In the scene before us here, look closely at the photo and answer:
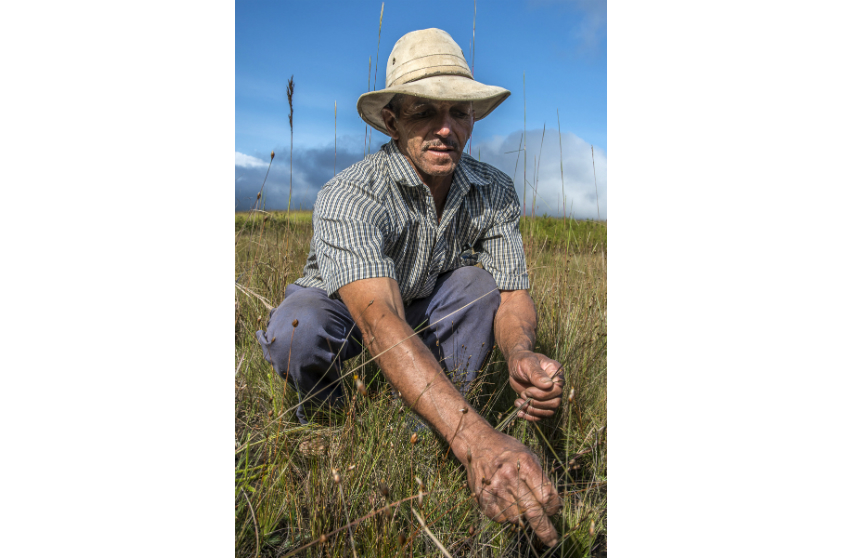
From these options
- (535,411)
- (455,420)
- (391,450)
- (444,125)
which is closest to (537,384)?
(535,411)

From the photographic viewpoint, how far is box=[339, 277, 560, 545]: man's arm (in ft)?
3.69

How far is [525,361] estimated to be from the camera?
1.56 metres

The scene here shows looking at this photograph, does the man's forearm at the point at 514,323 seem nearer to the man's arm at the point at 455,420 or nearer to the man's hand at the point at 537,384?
the man's hand at the point at 537,384

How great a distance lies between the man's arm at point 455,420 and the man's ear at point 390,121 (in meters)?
0.78

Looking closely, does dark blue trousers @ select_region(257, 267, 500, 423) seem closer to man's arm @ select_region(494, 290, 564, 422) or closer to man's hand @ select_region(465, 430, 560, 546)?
man's arm @ select_region(494, 290, 564, 422)

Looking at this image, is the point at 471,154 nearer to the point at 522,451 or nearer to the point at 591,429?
the point at 591,429

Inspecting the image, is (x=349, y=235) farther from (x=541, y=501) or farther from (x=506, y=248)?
(x=541, y=501)

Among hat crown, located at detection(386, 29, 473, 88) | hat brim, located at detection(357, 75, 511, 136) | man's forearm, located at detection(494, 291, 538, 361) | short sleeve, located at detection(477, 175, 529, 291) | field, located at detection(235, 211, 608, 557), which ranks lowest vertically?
field, located at detection(235, 211, 608, 557)

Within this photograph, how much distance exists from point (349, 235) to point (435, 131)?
0.56 metres

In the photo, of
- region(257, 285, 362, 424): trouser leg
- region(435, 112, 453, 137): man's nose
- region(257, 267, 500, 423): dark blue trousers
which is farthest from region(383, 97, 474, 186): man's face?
region(257, 285, 362, 424): trouser leg

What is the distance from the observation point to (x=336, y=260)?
5.57ft

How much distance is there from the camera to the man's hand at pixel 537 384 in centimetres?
138

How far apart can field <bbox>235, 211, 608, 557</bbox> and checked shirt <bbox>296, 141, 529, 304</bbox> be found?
30 cm
